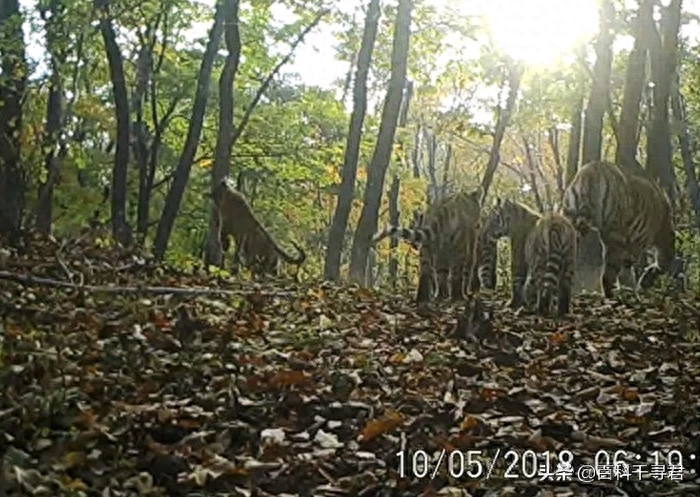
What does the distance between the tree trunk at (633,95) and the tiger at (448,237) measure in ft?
13.6

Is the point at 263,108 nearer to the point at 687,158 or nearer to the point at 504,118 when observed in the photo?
the point at 504,118

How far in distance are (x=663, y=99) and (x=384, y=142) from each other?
4712 millimetres

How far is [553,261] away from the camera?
11.0 metres

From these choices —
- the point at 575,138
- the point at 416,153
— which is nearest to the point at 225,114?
the point at 575,138

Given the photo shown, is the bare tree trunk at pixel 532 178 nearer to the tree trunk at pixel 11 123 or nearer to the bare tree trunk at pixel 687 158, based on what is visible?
the bare tree trunk at pixel 687 158

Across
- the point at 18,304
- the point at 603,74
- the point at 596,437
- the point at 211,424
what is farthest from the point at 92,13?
the point at 596,437

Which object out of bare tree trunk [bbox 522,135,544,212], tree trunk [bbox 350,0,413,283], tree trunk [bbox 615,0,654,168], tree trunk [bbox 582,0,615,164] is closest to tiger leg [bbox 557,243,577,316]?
tree trunk [bbox 615,0,654,168]

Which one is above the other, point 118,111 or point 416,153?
point 416,153

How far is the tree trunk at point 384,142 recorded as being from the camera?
1752 cm

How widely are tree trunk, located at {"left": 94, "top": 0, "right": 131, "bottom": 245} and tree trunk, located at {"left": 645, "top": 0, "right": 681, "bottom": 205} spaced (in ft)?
25.9

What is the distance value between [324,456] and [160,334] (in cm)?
Answer: 312

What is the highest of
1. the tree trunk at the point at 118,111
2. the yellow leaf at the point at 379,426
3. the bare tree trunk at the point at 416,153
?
the bare tree trunk at the point at 416,153

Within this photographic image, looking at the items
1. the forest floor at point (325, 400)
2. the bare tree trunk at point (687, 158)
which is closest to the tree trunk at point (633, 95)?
A: the forest floor at point (325, 400)

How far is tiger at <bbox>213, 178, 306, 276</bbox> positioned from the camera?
1722 cm
